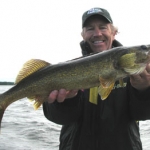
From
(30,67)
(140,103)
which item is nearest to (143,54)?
(140,103)

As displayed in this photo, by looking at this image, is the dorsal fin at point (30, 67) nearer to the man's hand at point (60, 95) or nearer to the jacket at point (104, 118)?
the man's hand at point (60, 95)

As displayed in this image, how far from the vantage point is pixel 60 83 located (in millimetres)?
3959

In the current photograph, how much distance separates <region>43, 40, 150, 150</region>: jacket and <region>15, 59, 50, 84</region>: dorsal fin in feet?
2.13

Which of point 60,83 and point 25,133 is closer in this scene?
point 60,83

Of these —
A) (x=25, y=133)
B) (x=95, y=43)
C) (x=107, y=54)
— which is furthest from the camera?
(x=25, y=133)

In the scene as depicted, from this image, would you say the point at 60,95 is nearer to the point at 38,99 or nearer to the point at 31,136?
the point at 38,99

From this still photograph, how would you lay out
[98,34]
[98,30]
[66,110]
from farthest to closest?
[98,30] < [98,34] < [66,110]

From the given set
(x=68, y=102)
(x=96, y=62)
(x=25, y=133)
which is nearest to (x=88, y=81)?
(x=96, y=62)

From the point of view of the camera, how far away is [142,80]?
3787 millimetres

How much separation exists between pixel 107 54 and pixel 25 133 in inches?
366

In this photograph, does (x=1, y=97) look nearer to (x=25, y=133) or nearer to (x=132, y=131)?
(x=132, y=131)

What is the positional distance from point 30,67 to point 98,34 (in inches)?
56.8

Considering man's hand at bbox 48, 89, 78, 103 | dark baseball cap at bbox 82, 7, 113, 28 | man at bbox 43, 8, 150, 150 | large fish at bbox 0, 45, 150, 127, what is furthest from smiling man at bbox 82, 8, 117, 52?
man's hand at bbox 48, 89, 78, 103

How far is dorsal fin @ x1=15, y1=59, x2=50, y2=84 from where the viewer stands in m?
4.05
